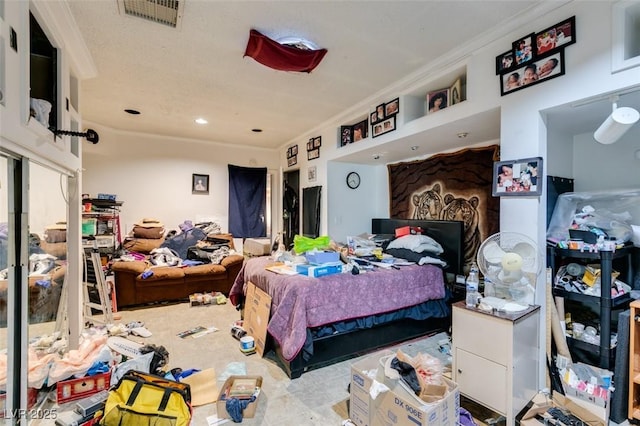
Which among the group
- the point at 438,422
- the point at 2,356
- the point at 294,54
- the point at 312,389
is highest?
the point at 294,54

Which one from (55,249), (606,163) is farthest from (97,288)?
(606,163)

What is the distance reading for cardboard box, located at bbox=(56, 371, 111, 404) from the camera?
1945mm

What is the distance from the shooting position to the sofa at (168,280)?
3779 millimetres

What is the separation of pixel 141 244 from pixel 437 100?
4623mm

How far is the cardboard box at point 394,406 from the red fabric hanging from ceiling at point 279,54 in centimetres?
231

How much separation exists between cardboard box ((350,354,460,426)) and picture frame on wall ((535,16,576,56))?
215cm

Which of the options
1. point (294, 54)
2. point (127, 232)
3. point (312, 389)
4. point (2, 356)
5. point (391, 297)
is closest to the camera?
point (2, 356)

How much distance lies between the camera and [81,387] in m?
2.00

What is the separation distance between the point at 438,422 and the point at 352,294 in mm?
1150

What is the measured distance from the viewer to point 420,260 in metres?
3.12

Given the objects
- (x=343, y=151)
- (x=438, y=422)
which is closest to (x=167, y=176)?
(x=343, y=151)

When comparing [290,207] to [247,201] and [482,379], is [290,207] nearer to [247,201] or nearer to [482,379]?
[247,201]

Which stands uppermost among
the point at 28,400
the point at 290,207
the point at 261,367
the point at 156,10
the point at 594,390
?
the point at 156,10

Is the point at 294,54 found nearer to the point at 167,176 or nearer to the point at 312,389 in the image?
the point at 312,389
